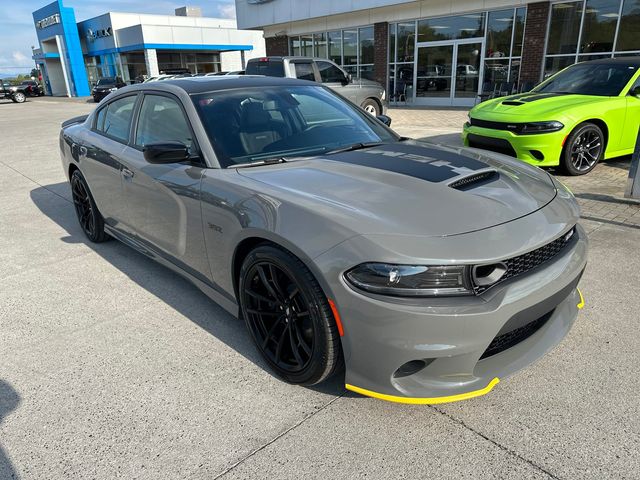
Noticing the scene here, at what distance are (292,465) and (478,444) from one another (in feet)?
2.77

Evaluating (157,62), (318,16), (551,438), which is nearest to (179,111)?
(551,438)

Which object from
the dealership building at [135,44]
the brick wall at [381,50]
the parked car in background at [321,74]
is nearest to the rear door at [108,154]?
the parked car in background at [321,74]

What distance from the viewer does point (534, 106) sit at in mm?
6516

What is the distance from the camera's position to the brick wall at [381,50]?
1902 centimetres

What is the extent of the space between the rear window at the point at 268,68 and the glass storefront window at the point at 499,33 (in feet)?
28.4

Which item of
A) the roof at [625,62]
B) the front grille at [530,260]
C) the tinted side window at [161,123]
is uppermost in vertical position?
the roof at [625,62]

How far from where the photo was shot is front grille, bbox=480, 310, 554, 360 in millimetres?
2174

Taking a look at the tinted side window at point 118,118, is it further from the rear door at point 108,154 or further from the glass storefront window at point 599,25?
the glass storefront window at point 599,25

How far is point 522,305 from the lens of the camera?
2.05 meters

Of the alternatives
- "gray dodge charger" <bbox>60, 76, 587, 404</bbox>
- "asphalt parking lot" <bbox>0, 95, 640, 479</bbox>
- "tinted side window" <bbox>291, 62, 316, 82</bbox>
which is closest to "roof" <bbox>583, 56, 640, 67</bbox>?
"asphalt parking lot" <bbox>0, 95, 640, 479</bbox>

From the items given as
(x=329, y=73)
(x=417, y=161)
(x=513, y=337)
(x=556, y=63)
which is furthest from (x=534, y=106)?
(x=556, y=63)

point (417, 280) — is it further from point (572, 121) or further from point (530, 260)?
point (572, 121)

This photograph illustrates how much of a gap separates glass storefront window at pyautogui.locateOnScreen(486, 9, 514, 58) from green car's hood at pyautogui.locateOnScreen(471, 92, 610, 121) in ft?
33.4

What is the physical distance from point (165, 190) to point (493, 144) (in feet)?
16.1
